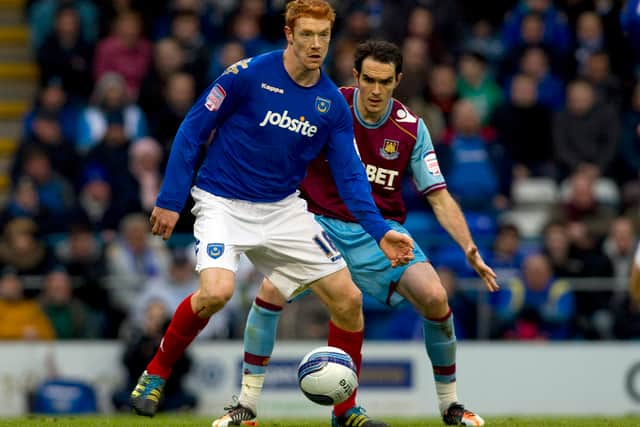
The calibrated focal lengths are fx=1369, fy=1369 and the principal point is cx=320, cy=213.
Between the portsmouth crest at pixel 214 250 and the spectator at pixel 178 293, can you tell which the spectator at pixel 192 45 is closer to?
the spectator at pixel 178 293

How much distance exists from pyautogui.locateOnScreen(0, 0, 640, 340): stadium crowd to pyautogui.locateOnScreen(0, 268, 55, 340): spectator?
17 mm

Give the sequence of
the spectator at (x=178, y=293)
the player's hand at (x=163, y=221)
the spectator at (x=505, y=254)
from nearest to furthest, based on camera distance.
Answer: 1. the player's hand at (x=163, y=221)
2. the spectator at (x=178, y=293)
3. the spectator at (x=505, y=254)

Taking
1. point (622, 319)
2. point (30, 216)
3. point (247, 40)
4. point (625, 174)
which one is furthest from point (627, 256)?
point (30, 216)

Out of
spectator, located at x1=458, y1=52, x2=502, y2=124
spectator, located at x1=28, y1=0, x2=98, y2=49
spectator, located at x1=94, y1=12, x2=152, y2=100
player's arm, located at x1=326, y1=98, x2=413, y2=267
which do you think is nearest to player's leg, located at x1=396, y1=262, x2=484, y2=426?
player's arm, located at x1=326, y1=98, x2=413, y2=267

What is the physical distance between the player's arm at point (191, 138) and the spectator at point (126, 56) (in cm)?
950

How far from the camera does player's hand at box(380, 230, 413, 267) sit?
8984 millimetres

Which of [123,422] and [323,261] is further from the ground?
[323,261]

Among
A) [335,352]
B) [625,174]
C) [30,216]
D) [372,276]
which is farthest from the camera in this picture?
[625,174]

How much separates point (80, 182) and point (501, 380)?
583 cm

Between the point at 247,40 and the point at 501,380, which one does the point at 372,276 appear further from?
the point at 247,40

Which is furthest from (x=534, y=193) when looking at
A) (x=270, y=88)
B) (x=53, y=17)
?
(x=270, y=88)

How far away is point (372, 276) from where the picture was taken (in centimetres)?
1016

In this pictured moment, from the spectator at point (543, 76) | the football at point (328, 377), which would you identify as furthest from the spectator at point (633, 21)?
the spectator at point (543, 76)

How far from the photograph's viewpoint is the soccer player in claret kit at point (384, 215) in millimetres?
9891
